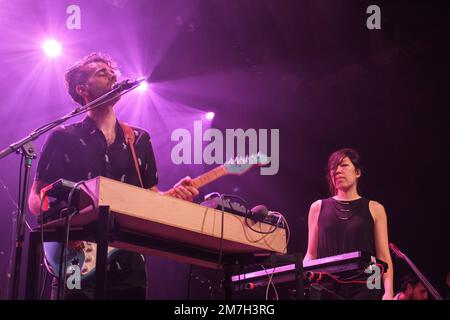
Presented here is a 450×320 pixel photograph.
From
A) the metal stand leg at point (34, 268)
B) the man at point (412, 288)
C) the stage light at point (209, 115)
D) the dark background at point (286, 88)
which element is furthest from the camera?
the stage light at point (209, 115)

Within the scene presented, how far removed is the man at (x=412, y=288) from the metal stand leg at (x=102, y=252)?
4.63 meters

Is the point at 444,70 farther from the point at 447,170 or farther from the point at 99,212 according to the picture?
the point at 99,212

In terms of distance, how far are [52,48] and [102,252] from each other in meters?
5.02

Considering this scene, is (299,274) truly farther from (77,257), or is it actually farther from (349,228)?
(349,228)

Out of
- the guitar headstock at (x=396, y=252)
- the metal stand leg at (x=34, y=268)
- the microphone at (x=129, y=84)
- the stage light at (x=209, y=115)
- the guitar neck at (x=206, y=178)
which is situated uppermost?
the stage light at (x=209, y=115)

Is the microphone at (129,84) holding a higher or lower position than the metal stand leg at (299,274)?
higher

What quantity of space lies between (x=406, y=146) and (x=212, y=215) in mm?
4366

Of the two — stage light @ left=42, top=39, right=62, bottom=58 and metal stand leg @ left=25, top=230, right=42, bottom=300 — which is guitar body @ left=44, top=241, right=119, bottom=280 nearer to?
metal stand leg @ left=25, top=230, right=42, bottom=300

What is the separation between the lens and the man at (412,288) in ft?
20.2

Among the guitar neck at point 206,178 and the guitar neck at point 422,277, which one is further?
the guitar neck at point 422,277

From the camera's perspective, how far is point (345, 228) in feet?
16.1

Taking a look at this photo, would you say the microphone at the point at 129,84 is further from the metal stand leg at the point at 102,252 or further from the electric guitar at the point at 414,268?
the electric guitar at the point at 414,268

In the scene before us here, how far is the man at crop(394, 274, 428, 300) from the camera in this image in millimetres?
6168

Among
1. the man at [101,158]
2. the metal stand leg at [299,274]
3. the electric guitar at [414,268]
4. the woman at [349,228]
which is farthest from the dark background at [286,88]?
the metal stand leg at [299,274]
